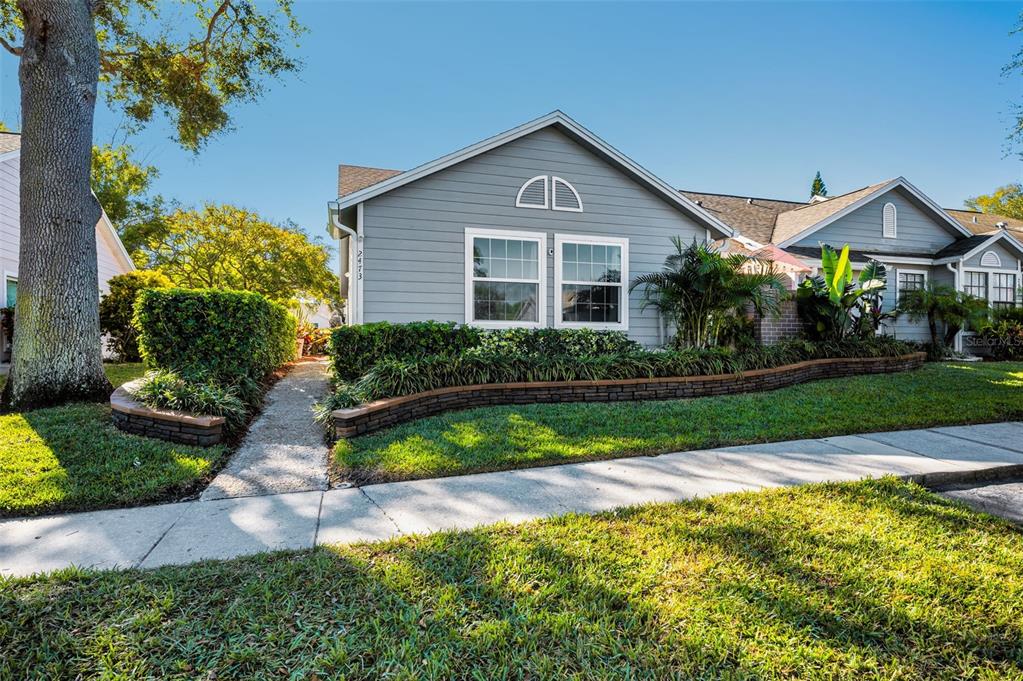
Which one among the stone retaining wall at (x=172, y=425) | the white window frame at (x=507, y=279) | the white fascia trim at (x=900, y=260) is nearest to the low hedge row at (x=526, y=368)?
the stone retaining wall at (x=172, y=425)

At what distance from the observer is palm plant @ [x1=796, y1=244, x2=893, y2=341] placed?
34.0 ft

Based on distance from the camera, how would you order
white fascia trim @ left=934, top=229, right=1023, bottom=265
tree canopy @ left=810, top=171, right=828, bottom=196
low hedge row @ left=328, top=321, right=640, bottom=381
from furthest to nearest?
tree canopy @ left=810, top=171, right=828, bottom=196 < white fascia trim @ left=934, top=229, right=1023, bottom=265 < low hedge row @ left=328, top=321, right=640, bottom=381

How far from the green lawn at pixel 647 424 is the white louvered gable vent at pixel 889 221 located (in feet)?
25.5

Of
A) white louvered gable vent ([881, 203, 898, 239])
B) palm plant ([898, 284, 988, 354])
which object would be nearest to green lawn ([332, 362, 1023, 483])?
palm plant ([898, 284, 988, 354])

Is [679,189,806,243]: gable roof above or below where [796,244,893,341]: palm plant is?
above

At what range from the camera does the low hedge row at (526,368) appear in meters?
6.19

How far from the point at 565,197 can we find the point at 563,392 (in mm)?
4664

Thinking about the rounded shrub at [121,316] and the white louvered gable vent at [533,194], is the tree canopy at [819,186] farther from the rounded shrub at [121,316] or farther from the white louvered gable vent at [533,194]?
the rounded shrub at [121,316]

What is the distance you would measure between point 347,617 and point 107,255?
19.7 meters

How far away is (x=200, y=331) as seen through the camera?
21.3 ft

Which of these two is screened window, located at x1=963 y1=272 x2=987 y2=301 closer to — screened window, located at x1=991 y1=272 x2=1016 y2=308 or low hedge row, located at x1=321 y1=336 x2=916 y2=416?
screened window, located at x1=991 y1=272 x2=1016 y2=308

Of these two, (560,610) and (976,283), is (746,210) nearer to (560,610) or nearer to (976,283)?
(976,283)

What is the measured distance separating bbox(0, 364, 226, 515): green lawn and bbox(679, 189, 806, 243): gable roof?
1449cm

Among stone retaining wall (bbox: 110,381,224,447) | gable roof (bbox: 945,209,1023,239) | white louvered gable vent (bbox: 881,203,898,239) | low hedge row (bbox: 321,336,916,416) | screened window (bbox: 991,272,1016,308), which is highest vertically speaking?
gable roof (bbox: 945,209,1023,239)
